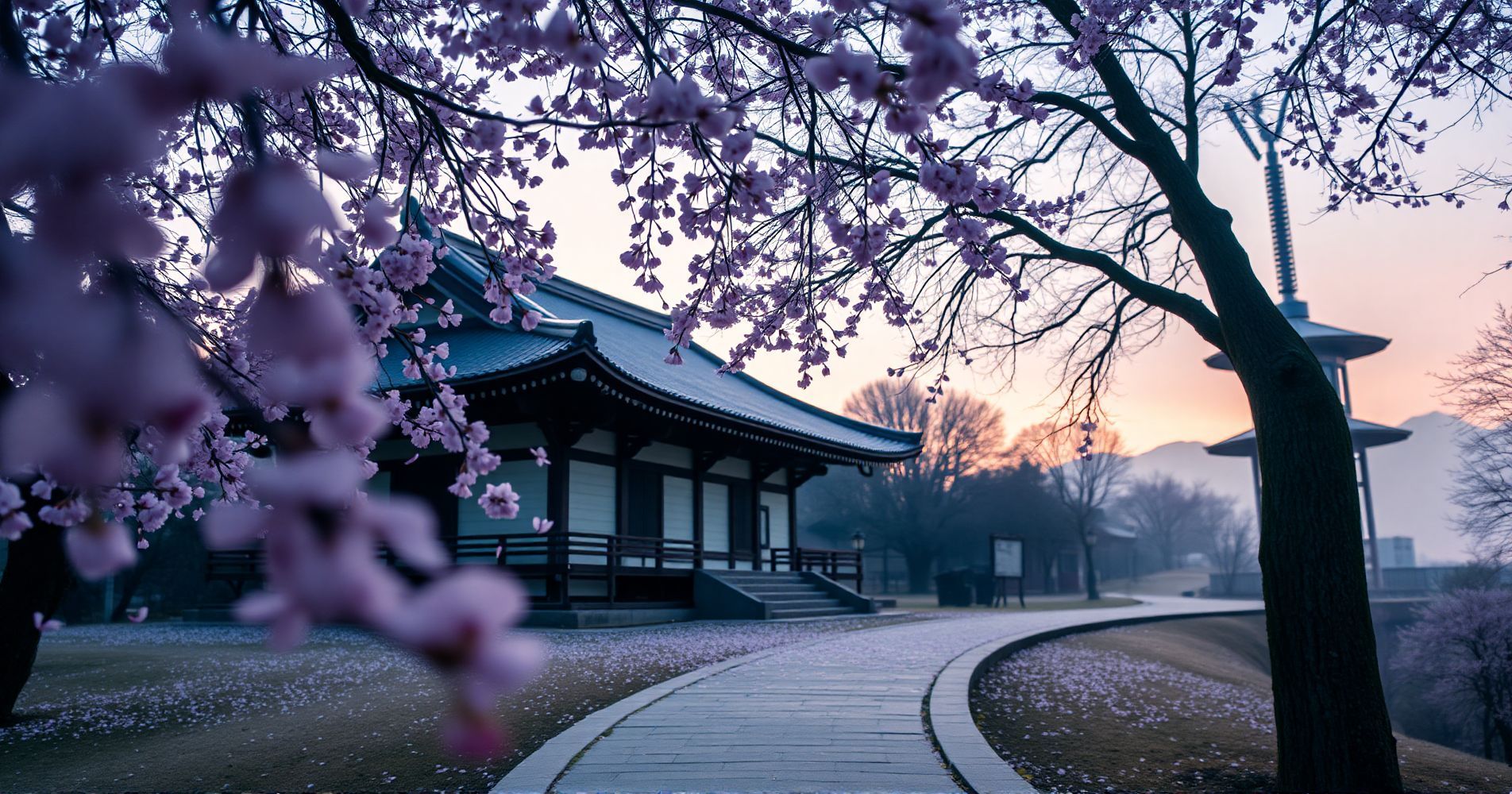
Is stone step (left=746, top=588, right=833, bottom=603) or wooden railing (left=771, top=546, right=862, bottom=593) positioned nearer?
stone step (left=746, top=588, right=833, bottom=603)

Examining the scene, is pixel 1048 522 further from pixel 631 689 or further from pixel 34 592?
pixel 34 592

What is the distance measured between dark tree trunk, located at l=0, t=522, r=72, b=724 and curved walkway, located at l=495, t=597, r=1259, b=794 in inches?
157

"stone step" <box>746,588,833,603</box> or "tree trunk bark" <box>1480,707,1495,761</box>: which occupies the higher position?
"stone step" <box>746,588,833,603</box>

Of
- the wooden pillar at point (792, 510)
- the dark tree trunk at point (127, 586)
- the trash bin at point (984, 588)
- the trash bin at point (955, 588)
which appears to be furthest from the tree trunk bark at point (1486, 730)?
the dark tree trunk at point (127, 586)

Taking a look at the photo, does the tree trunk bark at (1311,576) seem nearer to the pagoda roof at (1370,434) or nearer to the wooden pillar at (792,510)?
the wooden pillar at (792,510)

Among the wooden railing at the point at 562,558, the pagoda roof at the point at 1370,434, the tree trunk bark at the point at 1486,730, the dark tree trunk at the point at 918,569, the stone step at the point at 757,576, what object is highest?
the pagoda roof at the point at 1370,434

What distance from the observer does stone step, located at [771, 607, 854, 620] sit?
14.5m

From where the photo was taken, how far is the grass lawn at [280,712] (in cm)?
448

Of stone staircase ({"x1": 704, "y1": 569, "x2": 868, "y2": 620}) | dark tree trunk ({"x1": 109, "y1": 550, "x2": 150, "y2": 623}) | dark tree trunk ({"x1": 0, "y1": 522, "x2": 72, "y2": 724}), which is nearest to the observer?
dark tree trunk ({"x1": 0, "y1": 522, "x2": 72, "y2": 724})

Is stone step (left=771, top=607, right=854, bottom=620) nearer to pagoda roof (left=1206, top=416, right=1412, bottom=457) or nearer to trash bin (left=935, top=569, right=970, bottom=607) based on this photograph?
trash bin (left=935, top=569, right=970, bottom=607)

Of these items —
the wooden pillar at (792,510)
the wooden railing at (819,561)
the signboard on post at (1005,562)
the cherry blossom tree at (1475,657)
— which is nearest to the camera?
the cherry blossom tree at (1475,657)

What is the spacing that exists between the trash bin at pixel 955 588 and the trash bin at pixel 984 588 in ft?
1.88

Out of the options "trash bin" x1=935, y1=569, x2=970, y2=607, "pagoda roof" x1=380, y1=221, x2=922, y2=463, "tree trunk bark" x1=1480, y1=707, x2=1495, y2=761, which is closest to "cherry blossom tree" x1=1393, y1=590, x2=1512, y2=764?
"tree trunk bark" x1=1480, y1=707, x2=1495, y2=761

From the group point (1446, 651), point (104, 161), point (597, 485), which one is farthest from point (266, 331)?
point (1446, 651)
